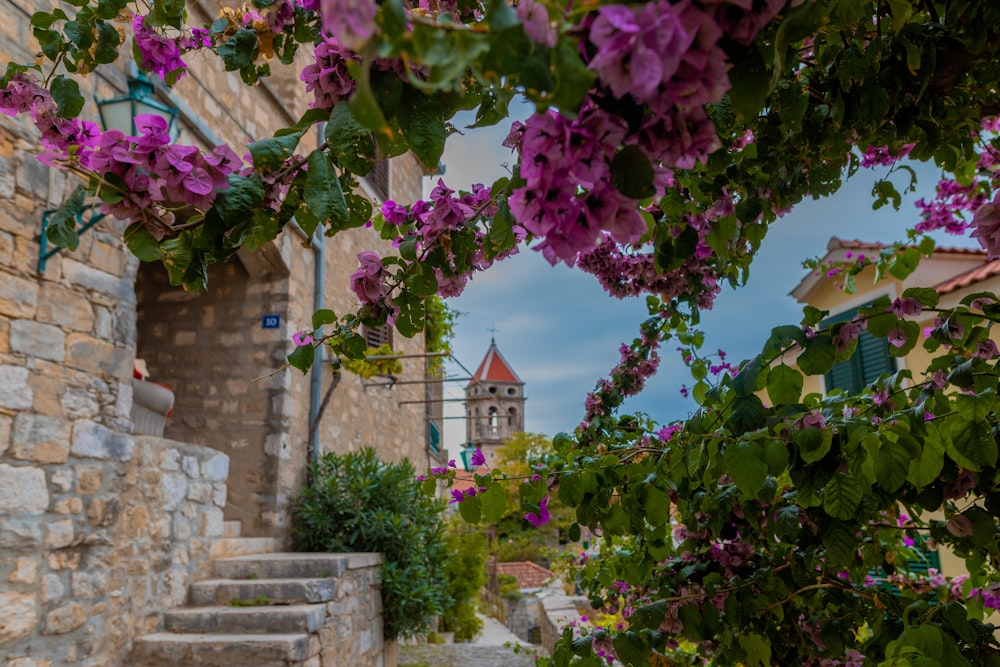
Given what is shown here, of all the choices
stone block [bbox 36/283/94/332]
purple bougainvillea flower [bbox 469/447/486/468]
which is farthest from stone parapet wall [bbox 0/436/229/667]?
purple bougainvillea flower [bbox 469/447/486/468]

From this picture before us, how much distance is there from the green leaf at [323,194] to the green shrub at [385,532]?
5.04m

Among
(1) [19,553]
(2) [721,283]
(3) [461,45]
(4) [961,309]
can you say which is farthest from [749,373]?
(1) [19,553]

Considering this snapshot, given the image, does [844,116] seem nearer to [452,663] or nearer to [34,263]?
[34,263]

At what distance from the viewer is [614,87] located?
512 millimetres

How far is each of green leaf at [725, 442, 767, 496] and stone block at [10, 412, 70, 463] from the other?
3166 millimetres

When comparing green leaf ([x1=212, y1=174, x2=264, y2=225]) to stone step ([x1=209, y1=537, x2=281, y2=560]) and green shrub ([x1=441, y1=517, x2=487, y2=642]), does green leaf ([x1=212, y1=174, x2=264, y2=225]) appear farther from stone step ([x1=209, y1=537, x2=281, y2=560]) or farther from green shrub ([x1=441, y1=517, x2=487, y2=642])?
green shrub ([x1=441, y1=517, x2=487, y2=642])

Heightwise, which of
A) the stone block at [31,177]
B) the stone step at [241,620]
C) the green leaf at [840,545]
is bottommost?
the stone step at [241,620]

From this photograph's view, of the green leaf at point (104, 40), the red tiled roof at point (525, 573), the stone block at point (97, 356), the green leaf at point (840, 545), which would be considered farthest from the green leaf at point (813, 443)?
the red tiled roof at point (525, 573)

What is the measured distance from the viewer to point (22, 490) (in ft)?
10.3

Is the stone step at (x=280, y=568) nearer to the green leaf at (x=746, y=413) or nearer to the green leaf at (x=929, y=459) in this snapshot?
the green leaf at (x=746, y=413)

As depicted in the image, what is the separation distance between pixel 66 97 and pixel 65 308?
104 inches

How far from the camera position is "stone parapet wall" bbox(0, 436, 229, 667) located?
10.2 ft

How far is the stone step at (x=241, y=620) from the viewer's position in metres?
4.25

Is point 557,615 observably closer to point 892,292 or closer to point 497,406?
point 892,292
